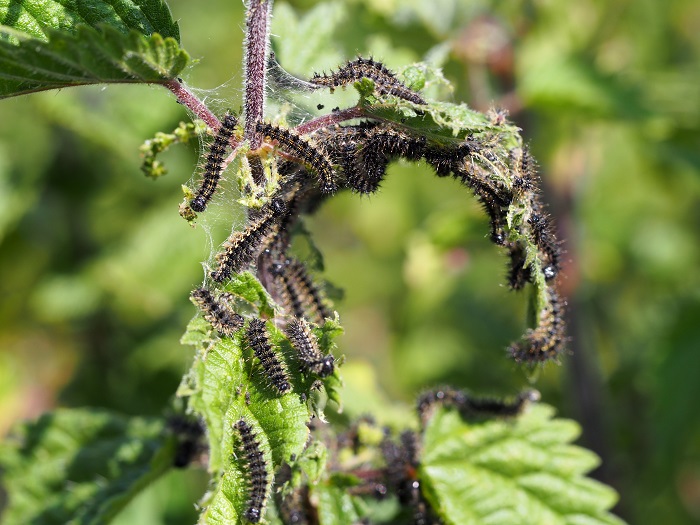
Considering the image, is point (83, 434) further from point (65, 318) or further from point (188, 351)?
point (65, 318)

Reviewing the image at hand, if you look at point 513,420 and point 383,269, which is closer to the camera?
point 513,420

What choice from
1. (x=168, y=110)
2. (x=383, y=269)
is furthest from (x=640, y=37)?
(x=168, y=110)

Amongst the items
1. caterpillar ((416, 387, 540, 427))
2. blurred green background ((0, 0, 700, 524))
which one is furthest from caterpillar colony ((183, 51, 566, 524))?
blurred green background ((0, 0, 700, 524))

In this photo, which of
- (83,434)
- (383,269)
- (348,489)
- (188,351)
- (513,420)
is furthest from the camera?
(383,269)

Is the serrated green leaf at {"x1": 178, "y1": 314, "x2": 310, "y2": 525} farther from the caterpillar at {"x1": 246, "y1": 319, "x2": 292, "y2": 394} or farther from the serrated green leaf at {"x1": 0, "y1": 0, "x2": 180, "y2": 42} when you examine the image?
the serrated green leaf at {"x1": 0, "y1": 0, "x2": 180, "y2": 42}

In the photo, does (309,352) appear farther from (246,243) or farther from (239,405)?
(246,243)

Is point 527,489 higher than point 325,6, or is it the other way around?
point 325,6
